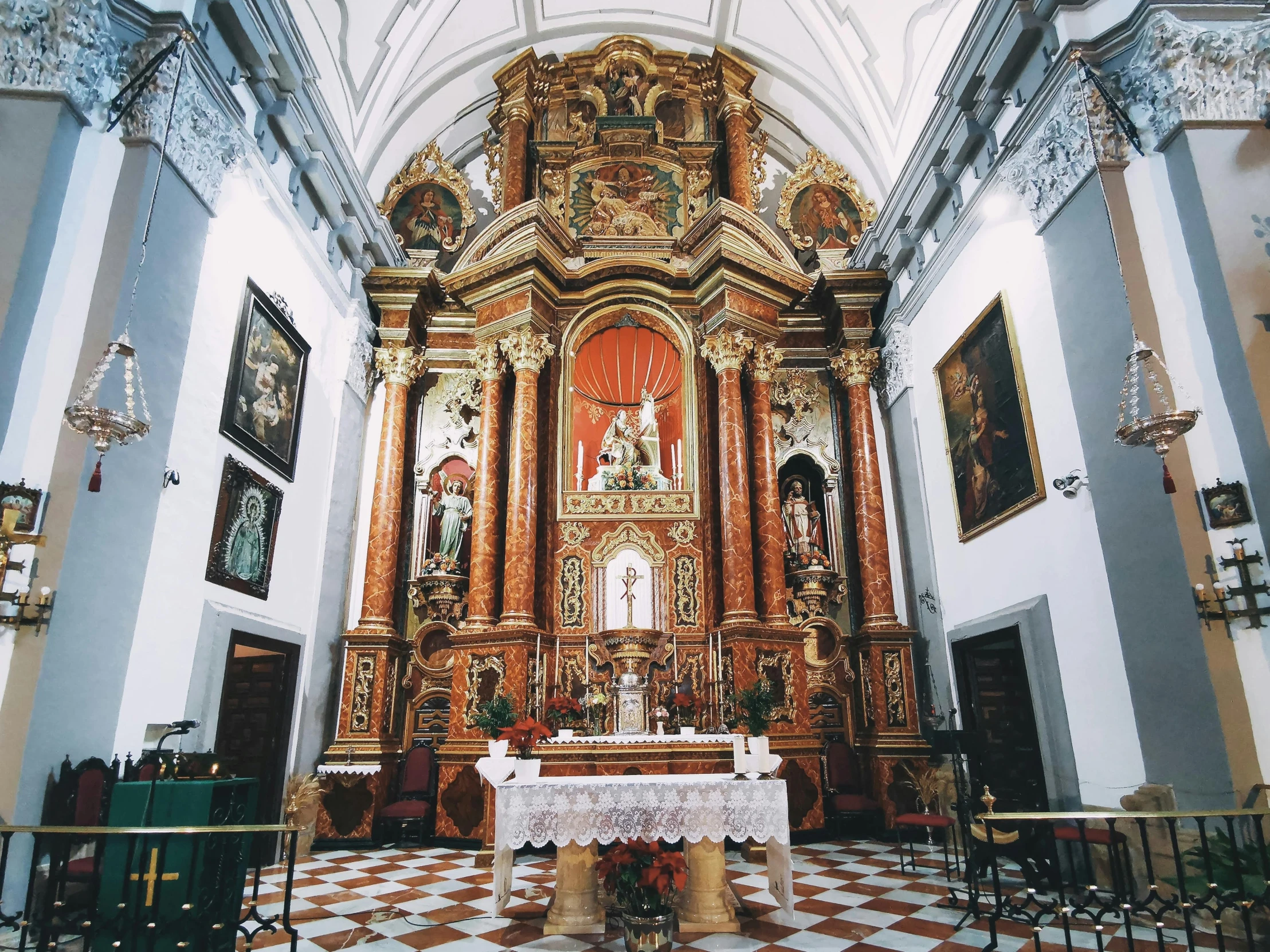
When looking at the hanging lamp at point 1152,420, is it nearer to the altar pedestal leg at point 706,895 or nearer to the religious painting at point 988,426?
the religious painting at point 988,426

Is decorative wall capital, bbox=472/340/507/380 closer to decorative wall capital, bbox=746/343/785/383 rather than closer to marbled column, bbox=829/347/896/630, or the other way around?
decorative wall capital, bbox=746/343/785/383

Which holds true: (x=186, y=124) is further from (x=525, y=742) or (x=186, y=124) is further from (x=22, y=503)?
(x=525, y=742)

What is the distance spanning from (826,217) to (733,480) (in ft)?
15.0

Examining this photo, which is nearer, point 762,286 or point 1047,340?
point 1047,340

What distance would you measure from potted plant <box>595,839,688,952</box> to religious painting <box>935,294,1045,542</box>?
4.30 m

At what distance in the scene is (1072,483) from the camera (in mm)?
6062

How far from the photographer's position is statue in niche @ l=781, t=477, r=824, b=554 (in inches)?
392

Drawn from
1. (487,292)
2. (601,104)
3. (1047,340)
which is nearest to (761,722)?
(1047,340)

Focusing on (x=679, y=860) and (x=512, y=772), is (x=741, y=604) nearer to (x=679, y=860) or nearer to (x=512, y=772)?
(x=512, y=772)

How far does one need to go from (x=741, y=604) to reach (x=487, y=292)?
5.12m

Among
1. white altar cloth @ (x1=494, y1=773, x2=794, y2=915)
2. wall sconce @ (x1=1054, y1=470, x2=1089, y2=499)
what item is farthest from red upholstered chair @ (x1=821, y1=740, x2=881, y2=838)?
wall sconce @ (x1=1054, y1=470, x2=1089, y2=499)

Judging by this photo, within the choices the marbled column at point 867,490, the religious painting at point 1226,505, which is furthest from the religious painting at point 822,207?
the religious painting at point 1226,505

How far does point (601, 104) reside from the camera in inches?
468

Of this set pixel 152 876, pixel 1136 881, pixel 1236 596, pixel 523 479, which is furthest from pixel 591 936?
pixel 523 479
